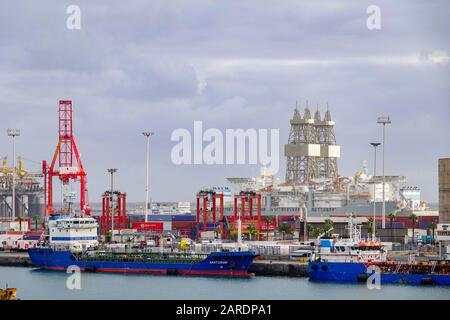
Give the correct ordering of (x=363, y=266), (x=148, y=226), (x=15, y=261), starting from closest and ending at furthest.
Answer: (x=363, y=266), (x=15, y=261), (x=148, y=226)

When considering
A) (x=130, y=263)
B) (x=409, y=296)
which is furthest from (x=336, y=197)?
(x=409, y=296)

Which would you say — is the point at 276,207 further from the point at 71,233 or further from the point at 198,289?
the point at 198,289

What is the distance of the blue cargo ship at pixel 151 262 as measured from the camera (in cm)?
7381

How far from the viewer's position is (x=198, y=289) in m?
62.8

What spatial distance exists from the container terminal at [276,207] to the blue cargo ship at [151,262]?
548cm

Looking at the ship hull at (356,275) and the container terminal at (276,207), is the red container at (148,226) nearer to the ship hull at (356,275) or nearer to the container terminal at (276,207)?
the container terminal at (276,207)

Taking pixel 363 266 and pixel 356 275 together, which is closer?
pixel 363 266

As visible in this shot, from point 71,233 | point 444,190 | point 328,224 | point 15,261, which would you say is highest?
point 444,190

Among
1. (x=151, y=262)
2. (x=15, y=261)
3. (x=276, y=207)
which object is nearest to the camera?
(x=151, y=262)

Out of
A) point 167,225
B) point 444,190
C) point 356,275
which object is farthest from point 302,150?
point 356,275

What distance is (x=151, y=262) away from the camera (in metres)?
77.9

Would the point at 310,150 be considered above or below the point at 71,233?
above

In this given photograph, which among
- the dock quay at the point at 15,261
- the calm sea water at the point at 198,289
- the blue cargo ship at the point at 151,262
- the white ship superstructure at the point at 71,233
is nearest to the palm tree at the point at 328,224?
the white ship superstructure at the point at 71,233

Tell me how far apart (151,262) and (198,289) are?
1555 cm
